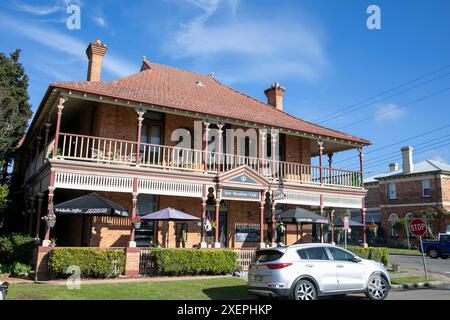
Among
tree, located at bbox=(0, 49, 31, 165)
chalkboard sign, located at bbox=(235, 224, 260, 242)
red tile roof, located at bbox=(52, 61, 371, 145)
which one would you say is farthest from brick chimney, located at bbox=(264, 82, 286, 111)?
tree, located at bbox=(0, 49, 31, 165)

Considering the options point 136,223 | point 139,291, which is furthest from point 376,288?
point 136,223

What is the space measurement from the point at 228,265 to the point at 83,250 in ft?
17.9

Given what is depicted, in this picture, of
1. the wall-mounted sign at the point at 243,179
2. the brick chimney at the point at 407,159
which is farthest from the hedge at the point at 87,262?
the brick chimney at the point at 407,159

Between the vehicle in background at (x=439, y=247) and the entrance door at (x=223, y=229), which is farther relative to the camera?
the vehicle in background at (x=439, y=247)

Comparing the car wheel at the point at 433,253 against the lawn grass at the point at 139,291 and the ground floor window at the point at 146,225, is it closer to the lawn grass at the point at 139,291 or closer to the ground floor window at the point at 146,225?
the ground floor window at the point at 146,225

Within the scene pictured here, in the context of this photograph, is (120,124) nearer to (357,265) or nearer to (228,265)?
(228,265)

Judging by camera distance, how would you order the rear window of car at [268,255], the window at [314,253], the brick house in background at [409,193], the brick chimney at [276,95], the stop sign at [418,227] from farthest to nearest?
the brick house in background at [409,193] → the brick chimney at [276,95] → the stop sign at [418,227] → the window at [314,253] → the rear window of car at [268,255]

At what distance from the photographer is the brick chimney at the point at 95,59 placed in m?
21.5

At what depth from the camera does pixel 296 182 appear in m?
21.6

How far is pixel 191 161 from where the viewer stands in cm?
1831

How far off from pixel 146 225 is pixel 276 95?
12.4 metres

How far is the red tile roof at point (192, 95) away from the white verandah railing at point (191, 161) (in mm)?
1823

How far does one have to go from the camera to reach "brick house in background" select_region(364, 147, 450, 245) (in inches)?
1655
